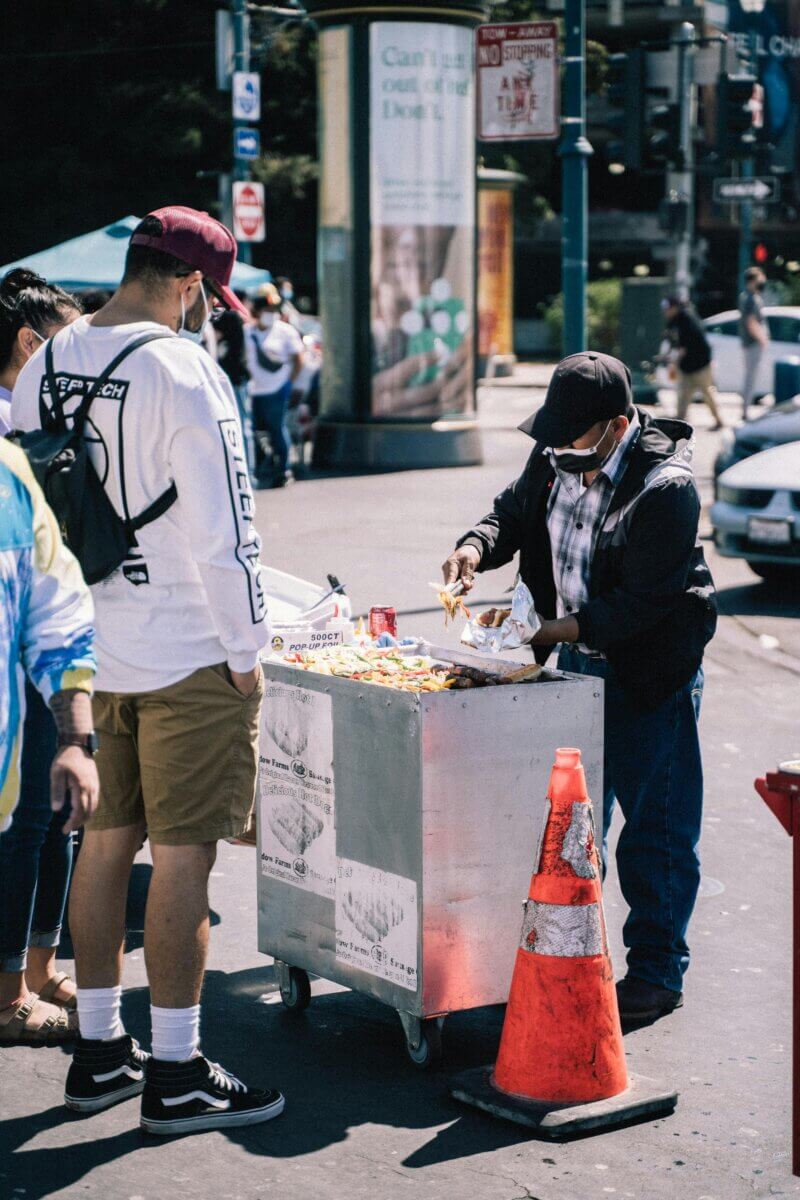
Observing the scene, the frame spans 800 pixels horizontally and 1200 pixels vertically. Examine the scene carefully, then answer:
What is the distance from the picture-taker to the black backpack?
3.83 metres

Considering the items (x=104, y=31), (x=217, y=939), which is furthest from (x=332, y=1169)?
(x=104, y=31)

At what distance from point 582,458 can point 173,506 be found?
123cm

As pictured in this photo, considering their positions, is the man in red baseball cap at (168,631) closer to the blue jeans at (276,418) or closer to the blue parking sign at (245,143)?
the blue jeans at (276,418)

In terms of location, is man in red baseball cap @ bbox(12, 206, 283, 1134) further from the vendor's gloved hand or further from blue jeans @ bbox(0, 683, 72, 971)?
the vendor's gloved hand

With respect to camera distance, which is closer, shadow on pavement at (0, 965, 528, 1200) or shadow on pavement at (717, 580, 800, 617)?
shadow on pavement at (0, 965, 528, 1200)

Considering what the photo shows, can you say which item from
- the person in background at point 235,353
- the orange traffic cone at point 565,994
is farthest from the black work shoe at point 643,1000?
the person in background at point 235,353

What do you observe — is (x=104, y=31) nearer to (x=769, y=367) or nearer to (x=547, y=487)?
(x=769, y=367)

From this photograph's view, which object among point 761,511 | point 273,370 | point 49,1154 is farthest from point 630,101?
point 49,1154

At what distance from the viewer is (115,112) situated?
36656mm

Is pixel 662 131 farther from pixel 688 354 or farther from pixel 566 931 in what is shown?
pixel 566 931

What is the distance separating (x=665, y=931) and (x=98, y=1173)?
170 centimetres

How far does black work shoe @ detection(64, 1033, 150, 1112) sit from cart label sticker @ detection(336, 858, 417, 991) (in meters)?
0.62

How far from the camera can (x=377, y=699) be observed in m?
4.27

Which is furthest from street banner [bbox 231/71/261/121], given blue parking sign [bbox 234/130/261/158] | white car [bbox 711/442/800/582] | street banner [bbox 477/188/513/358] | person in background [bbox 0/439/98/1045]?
person in background [bbox 0/439/98/1045]
